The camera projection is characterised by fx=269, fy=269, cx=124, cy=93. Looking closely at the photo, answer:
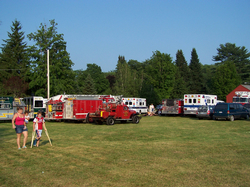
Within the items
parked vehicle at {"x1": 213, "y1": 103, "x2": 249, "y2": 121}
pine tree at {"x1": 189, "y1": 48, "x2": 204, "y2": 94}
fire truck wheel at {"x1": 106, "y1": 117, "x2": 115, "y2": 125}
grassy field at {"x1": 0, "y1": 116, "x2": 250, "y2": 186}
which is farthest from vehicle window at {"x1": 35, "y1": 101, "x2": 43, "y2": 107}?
pine tree at {"x1": 189, "y1": 48, "x2": 204, "y2": 94}

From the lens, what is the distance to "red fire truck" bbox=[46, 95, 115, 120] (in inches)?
992

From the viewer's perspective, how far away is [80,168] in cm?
802

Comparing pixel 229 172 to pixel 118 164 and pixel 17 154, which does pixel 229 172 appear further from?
pixel 17 154

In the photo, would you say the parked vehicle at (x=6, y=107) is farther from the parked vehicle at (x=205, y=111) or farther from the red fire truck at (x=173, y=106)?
the parked vehicle at (x=205, y=111)

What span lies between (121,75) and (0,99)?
5159 cm

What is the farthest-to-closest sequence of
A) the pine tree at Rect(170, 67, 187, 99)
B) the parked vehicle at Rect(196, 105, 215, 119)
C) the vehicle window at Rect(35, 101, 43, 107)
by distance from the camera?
1. the pine tree at Rect(170, 67, 187, 99)
2. the vehicle window at Rect(35, 101, 43, 107)
3. the parked vehicle at Rect(196, 105, 215, 119)

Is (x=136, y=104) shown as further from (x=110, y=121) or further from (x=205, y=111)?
(x=110, y=121)

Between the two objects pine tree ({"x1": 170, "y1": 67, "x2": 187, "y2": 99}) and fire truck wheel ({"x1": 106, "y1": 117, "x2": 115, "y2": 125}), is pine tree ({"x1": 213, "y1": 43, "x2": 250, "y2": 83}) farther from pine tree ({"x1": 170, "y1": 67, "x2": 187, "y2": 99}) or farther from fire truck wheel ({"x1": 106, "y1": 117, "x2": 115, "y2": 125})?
fire truck wheel ({"x1": 106, "y1": 117, "x2": 115, "y2": 125})

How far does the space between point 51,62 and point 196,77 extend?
56.2m

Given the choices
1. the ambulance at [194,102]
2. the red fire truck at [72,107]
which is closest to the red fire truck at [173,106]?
the ambulance at [194,102]

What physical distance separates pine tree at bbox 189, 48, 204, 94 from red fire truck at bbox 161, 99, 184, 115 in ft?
192

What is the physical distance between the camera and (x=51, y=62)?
48906mm

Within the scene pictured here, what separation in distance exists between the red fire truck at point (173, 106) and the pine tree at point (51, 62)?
21377mm

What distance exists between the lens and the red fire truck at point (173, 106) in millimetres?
33344
